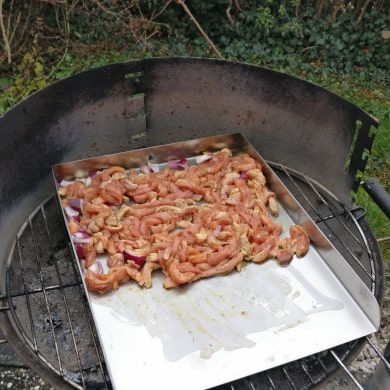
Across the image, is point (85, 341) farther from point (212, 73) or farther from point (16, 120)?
point (212, 73)

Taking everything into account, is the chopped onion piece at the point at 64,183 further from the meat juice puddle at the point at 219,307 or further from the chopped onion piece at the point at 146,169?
the meat juice puddle at the point at 219,307

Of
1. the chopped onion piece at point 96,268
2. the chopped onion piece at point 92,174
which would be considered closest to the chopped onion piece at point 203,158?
the chopped onion piece at point 92,174

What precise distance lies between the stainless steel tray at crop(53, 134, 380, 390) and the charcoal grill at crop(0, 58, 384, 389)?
0.41ft

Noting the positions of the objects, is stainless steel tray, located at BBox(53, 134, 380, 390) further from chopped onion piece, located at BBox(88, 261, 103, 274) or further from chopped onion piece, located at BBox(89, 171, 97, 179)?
chopped onion piece, located at BBox(89, 171, 97, 179)

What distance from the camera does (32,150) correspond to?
117 inches

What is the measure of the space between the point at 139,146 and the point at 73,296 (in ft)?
4.37

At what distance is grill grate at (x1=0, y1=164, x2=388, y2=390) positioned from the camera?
231cm

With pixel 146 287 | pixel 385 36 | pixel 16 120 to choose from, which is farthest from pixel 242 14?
pixel 146 287

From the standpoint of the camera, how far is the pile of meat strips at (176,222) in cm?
268

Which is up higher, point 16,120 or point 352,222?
point 16,120

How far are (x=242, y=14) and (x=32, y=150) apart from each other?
178 inches

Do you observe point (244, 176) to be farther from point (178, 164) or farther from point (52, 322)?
point (52, 322)

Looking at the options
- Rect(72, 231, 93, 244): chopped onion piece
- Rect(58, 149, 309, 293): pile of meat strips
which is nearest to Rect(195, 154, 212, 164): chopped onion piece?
Rect(58, 149, 309, 293): pile of meat strips

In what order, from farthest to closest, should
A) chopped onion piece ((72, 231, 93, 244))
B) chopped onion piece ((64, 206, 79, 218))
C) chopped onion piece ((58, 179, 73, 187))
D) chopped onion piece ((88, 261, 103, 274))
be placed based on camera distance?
chopped onion piece ((58, 179, 73, 187)) → chopped onion piece ((64, 206, 79, 218)) → chopped onion piece ((72, 231, 93, 244)) → chopped onion piece ((88, 261, 103, 274))
